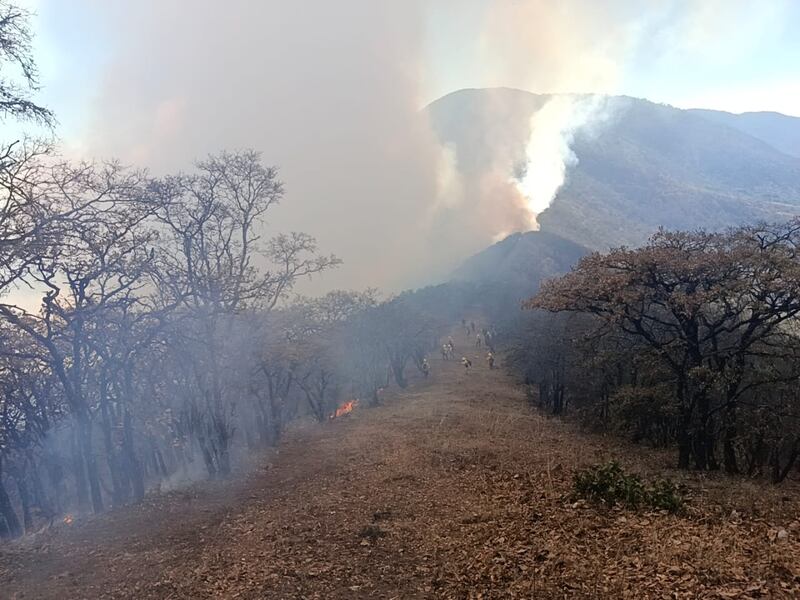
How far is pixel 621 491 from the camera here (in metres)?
12.5

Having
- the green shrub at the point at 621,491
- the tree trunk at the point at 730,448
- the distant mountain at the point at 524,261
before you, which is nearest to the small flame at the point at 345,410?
the tree trunk at the point at 730,448

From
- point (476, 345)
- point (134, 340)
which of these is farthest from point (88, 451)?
point (476, 345)

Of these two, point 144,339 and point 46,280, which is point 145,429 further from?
point 46,280

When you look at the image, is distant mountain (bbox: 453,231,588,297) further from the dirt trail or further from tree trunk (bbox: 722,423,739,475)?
the dirt trail

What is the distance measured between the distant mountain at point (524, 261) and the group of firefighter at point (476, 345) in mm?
13935

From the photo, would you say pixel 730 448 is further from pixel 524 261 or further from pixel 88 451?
pixel 524 261

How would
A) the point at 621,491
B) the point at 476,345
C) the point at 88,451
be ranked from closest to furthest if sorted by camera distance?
the point at 621,491 → the point at 88,451 → the point at 476,345

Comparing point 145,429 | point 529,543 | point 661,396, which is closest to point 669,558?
point 529,543

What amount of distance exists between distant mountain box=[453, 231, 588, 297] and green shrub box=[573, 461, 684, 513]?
82.2 meters

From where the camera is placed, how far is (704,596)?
7711mm

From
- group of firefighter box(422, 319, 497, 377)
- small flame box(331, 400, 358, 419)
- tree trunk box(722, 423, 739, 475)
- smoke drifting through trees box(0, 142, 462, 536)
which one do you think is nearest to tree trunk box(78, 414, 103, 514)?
smoke drifting through trees box(0, 142, 462, 536)

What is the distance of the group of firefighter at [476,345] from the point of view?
190 ft

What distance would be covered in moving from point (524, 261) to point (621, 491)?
103 m

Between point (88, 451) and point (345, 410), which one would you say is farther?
point (345, 410)
